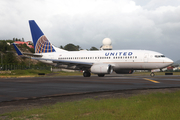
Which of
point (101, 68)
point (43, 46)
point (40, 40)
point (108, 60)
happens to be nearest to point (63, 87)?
point (101, 68)

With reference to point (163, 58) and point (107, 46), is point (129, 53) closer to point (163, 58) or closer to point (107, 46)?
point (163, 58)

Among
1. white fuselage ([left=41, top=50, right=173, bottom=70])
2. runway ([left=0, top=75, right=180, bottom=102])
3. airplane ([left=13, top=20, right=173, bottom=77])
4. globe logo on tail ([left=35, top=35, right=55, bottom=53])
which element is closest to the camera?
runway ([left=0, top=75, right=180, bottom=102])

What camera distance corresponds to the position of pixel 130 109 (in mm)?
7230

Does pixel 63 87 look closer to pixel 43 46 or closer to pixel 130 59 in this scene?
pixel 130 59

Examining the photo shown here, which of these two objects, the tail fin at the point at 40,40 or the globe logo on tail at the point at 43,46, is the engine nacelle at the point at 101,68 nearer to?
the tail fin at the point at 40,40

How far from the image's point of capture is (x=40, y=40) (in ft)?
147

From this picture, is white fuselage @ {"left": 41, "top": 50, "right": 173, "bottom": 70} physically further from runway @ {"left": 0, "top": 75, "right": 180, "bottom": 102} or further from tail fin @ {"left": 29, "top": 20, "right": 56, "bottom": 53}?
runway @ {"left": 0, "top": 75, "right": 180, "bottom": 102}

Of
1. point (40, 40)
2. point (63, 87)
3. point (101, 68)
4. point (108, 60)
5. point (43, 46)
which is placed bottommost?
point (63, 87)

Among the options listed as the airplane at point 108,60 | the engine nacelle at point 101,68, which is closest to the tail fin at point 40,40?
the airplane at point 108,60

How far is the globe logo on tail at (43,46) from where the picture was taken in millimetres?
44219

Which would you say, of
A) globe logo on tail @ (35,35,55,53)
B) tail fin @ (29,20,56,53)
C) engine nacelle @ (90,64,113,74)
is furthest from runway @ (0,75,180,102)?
tail fin @ (29,20,56,53)

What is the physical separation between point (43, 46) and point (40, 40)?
141 cm

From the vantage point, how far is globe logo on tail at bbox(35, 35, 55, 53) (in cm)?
4422

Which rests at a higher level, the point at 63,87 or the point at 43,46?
the point at 43,46
